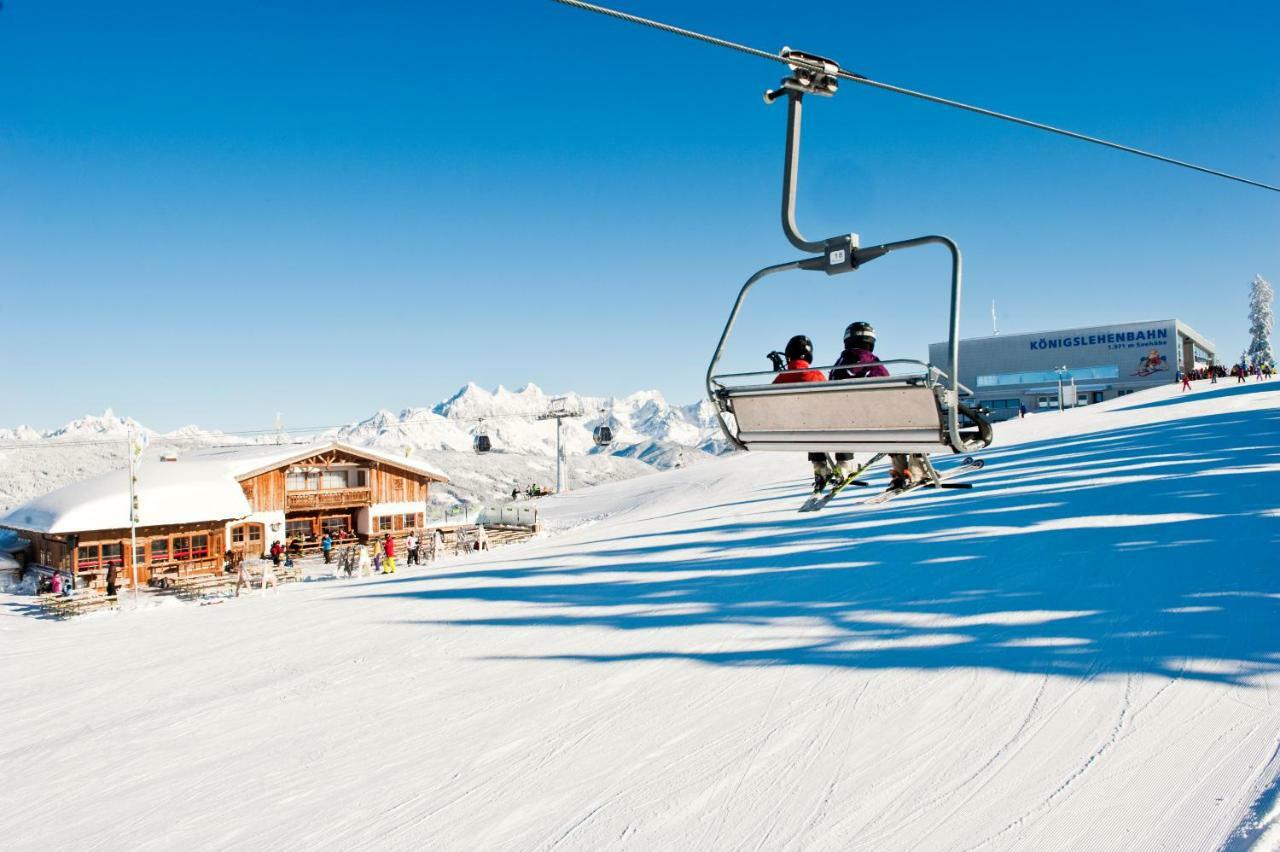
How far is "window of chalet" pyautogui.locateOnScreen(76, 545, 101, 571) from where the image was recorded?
24047 millimetres

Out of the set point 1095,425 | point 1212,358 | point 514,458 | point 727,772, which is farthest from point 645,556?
point 514,458

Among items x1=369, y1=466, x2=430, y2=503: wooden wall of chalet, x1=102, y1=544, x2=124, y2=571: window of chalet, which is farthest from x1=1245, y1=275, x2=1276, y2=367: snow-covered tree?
x1=102, y1=544, x2=124, y2=571: window of chalet

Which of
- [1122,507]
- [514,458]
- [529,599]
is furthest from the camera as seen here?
[514,458]

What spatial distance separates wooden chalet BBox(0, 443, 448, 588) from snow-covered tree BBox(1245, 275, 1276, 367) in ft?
264

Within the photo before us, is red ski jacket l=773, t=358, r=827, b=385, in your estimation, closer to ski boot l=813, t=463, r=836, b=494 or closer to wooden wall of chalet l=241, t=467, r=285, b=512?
ski boot l=813, t=463, r=836, b=494

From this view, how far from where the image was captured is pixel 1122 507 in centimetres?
1692

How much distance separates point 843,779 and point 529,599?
29.8 feet

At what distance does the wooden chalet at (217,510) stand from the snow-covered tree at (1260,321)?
80.5 meters

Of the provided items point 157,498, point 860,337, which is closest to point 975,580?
point 860,337

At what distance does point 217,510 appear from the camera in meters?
26.6

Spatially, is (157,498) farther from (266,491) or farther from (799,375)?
(799,375)

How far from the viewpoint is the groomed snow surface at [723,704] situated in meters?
6.28

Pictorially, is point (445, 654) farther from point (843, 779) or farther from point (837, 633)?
point (843, 779)

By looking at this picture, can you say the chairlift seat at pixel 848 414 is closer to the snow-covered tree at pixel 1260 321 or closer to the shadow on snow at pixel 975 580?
the shadow on snow at pixel 975 580
